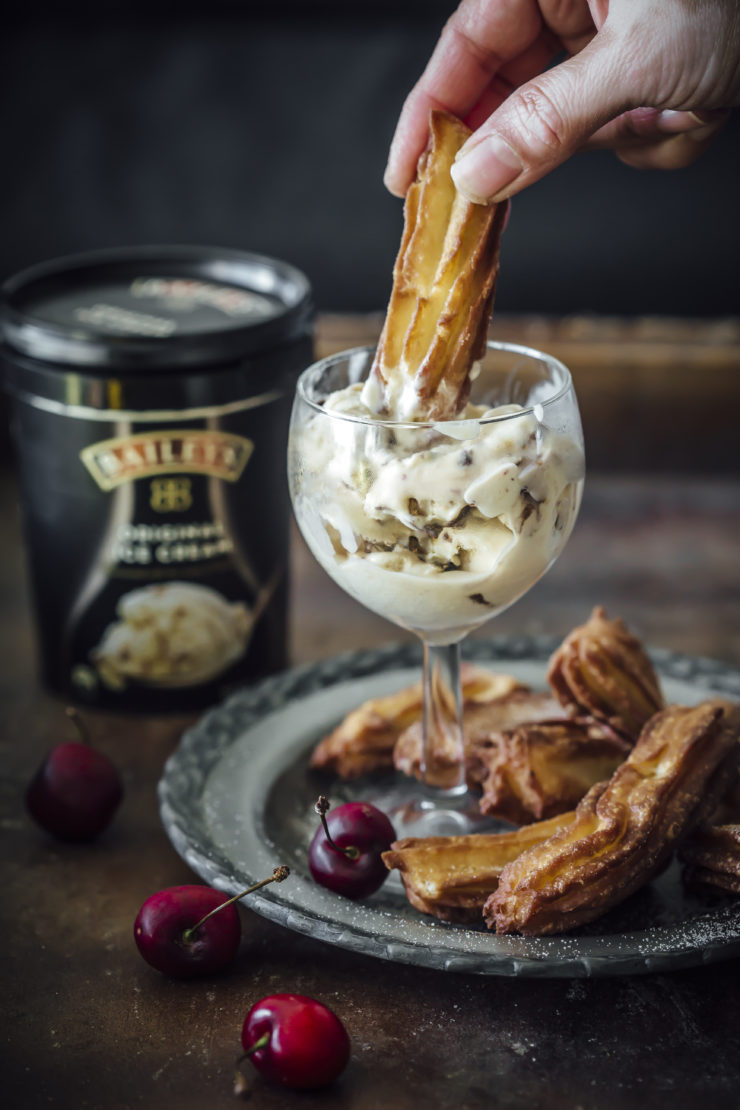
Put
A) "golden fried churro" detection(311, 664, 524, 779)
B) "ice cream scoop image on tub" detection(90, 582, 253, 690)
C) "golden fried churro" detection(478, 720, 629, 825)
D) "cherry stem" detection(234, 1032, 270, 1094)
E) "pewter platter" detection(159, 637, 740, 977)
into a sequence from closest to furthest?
1. "cherry stem" detection(234, 1032, 270, 1094)
2. "pewter platter" detection(159, 637, 740, 977)
3. "golden fried churro" detection(478, 720, 629, 825)
4. "golden fried churro" detection(311, 664, 524, 779)
5. "ice cream scoop image on tub" detection(90, 582, 253, 690)

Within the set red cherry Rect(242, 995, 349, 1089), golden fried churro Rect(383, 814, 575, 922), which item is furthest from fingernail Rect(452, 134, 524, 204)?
red cherry Rect(242, 995, 349, 1089)

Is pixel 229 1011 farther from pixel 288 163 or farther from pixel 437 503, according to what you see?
pixel 288 163

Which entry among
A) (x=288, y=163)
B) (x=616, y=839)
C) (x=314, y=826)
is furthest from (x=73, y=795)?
(x=288, y=163)

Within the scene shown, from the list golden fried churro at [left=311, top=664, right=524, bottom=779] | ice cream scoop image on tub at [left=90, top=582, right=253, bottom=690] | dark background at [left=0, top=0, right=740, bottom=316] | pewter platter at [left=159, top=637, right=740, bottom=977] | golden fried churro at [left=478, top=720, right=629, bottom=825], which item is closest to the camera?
pewter platter at [left=159, top=637, right=740, bottom=977]

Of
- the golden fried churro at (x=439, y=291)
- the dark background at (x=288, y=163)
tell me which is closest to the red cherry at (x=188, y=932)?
the golden fried churro at (x=439, y=291)

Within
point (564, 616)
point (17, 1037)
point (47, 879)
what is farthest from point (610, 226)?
point (17, 1037)

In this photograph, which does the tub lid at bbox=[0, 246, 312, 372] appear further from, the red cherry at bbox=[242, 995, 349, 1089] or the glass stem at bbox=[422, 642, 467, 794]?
the red cherry at bbox=[242, 995, 349, 1089]
